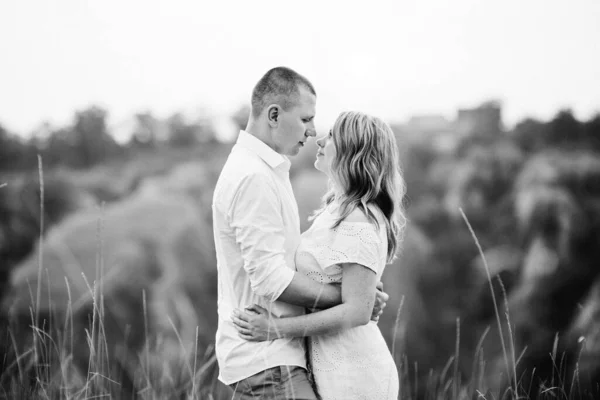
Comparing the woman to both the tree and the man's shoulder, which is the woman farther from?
the tree

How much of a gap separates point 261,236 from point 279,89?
688 millimetres

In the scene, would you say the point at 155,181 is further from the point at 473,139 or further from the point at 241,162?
the point at 241,162

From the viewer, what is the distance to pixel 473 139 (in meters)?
29.7

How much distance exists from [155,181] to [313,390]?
30226mm

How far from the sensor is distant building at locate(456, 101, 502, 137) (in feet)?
86.6

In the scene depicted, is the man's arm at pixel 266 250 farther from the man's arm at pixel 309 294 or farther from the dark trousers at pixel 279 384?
the dark trousers at pixel 279 384

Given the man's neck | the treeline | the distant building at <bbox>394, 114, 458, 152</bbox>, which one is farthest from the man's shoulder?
the distant building at <bbox>394, 114, 458, 152</bbox>

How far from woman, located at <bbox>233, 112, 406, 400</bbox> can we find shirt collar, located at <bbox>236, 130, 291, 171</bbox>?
21cm

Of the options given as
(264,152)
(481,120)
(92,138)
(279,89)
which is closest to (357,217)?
(264,152)

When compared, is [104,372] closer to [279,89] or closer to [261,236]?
[261,236]

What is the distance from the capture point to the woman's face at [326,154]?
2.38 metres

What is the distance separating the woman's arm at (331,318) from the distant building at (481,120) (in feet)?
80.5

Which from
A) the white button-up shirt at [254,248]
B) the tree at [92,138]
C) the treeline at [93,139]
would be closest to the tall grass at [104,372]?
the white button-up shirt at [254,248]

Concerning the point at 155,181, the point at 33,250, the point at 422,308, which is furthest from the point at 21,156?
the point at 422,308
